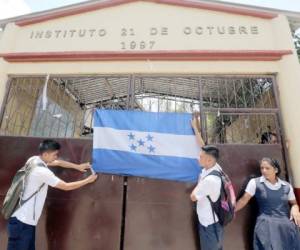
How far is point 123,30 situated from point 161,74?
1.27 m

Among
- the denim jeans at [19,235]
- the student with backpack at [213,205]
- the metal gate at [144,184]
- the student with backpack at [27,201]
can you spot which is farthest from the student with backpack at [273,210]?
the denim jeans at [19,235]

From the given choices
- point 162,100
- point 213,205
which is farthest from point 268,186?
point 162,100

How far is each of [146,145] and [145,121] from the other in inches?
15.7

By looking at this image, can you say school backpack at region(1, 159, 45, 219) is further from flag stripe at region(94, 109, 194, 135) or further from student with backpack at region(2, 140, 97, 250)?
flag stripe at region(94, 109, 194, 135)

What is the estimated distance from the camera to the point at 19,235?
3266 mm

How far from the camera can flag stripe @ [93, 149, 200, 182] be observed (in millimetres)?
4008

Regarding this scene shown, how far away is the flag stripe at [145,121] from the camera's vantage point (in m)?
4.24

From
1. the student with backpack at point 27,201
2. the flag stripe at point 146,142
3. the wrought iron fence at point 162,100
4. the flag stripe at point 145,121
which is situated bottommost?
the student with backpack at point 27,201

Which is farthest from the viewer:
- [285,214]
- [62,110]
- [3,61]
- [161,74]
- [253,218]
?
[62,110]

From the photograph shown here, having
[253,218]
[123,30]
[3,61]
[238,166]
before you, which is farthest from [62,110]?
[253,218]

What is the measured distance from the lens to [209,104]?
16.3ft

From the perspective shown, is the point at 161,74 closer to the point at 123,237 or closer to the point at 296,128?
the point at 296,128

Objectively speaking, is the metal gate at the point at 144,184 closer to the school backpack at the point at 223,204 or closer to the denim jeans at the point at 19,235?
the school backpack at the point at 223,204

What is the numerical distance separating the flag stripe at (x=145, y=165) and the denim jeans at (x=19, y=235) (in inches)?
47.3
